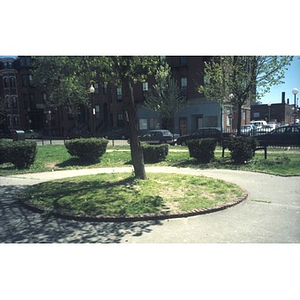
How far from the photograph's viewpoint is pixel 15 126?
9984mm

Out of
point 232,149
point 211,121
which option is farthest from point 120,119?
point 232,149

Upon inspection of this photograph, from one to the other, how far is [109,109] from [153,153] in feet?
80.4

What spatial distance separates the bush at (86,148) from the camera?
11102 mm

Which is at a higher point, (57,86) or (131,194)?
(57,86)

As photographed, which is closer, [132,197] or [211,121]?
[132,197]

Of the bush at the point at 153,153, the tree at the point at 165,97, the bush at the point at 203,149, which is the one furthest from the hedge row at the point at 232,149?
the tree at the point at 165,97

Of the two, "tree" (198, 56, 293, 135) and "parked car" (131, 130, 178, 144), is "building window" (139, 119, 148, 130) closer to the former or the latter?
"parked car" (131, 130, 178, 144)

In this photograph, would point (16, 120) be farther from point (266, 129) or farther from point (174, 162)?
point (266, 129)

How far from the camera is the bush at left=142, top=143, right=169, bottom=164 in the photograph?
10.6m

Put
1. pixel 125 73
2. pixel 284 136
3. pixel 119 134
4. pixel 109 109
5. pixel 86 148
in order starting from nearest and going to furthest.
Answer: pixel 125 73, pixel 86 148, pixel 284 136, pixel 119 134, pixel 109 109

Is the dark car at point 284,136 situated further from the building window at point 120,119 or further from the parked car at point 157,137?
the building window at point 120,119

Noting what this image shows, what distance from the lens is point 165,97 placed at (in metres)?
24.5

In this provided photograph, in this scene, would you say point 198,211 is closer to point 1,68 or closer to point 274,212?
point 274,212

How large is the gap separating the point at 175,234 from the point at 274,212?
214 cm
